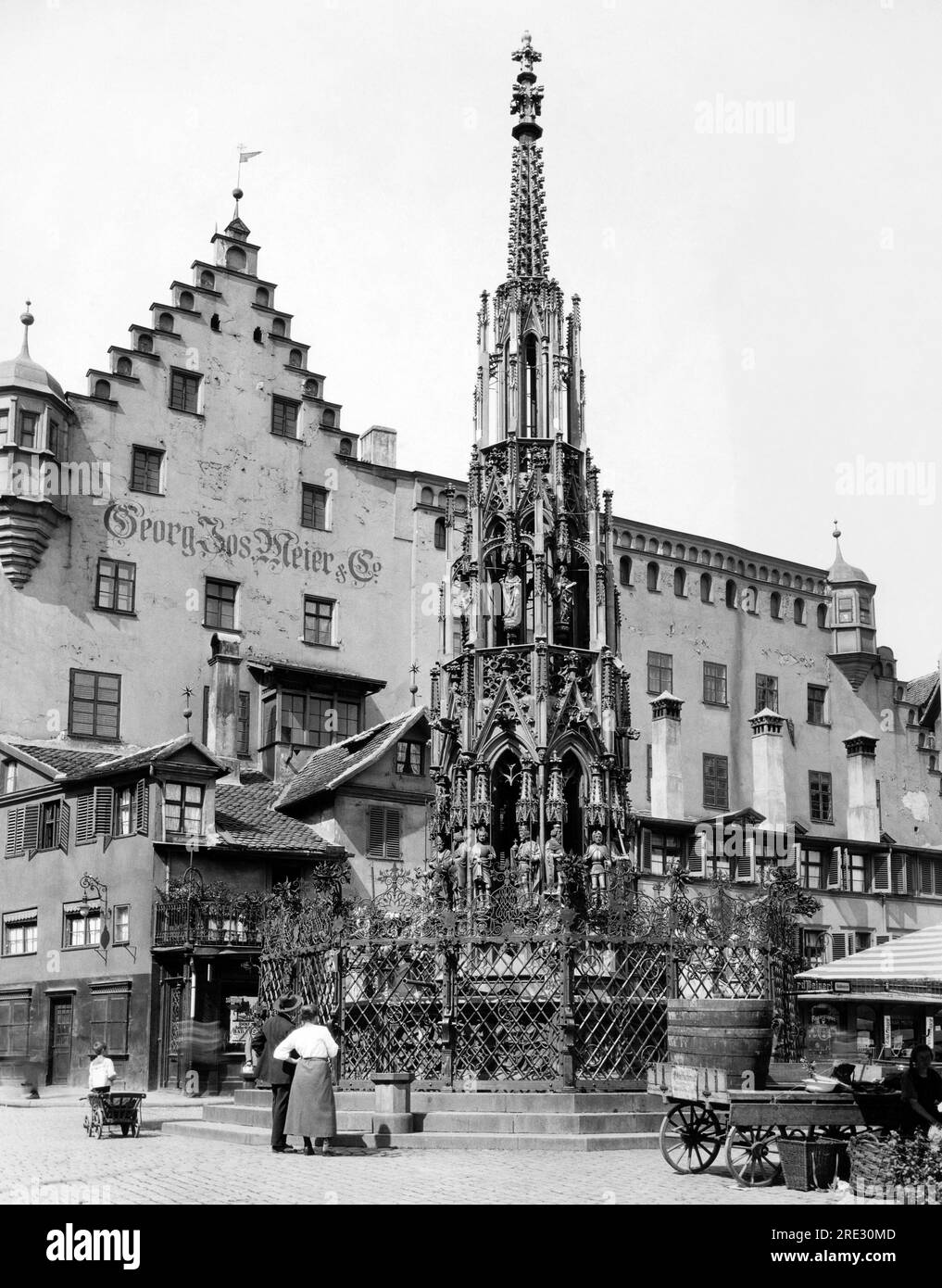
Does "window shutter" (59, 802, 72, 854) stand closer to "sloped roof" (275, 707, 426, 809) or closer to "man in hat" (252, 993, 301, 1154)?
"sloped roof" (275, 707, 426, 809)

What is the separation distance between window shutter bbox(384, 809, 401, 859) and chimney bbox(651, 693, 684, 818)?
1219 cm

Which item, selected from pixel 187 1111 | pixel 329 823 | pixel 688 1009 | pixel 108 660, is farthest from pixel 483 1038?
pixel 108 660

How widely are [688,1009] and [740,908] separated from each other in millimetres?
5762

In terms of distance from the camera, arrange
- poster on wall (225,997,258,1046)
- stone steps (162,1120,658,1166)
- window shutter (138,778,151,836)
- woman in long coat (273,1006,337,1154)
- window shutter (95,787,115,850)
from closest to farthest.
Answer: woman in long coat (273,1006,337,1154)
stone steps (162,1120,658,1166)
poster on wall (225,997,258,1046)
window shutter (138,778,151,836)
window shutter (95,787,115,850)

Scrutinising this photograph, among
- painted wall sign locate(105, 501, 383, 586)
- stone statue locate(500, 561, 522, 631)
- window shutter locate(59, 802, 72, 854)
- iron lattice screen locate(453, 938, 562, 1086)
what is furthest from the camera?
painted wall sign locate(105, 501, 383, 586)

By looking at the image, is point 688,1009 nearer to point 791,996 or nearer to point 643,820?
point 791,996

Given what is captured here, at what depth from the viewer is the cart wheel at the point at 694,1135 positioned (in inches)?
628

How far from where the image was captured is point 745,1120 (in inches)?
594

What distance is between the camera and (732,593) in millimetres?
58125

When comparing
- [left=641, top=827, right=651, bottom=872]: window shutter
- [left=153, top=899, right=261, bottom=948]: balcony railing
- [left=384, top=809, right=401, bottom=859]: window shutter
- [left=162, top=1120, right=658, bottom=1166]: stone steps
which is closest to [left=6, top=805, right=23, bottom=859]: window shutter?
[left=153, top=899, right=261, bottom=948]: balcony railing

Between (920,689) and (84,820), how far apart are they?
129ft

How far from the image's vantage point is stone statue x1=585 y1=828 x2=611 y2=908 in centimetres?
2481

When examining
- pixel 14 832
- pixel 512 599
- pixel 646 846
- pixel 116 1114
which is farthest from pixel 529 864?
pixel 646 846

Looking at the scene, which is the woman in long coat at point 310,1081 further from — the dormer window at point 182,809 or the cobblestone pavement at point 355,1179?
the dormer window at point 182,809
